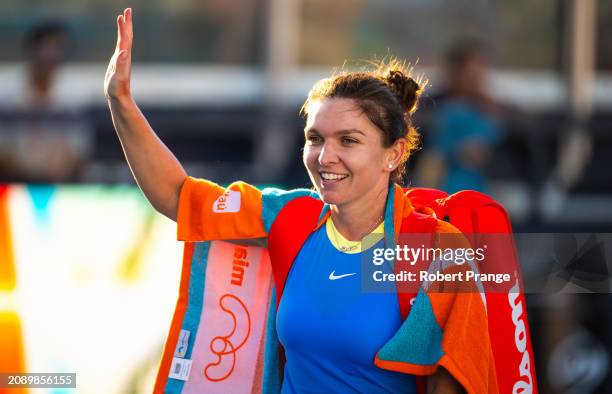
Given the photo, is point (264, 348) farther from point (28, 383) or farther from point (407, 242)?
point (28, 383)

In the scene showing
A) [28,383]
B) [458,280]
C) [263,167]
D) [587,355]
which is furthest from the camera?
[263,167]

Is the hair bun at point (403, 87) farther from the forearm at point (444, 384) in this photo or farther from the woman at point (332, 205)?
the forearm at point (444, 384)

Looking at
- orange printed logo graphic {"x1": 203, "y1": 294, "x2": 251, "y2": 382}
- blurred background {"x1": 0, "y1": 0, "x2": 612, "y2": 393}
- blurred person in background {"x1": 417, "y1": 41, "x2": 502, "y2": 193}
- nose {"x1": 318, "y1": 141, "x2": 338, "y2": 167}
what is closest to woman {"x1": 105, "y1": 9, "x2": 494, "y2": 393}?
nose {"x1": 318, "y1": 141, "x2": 338, "y2": 167}

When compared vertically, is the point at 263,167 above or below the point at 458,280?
above

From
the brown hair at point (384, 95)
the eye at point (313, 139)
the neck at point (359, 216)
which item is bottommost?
the neck at point (359, 216)

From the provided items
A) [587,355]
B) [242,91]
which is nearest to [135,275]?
[587,355]

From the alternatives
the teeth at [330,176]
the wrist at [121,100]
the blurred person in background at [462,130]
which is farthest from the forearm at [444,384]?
the blurred person in background at [462,130]

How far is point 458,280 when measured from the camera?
3.08 metres

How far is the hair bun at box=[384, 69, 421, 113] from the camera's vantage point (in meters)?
3.33

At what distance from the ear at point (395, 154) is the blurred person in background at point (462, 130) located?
310 centimetres

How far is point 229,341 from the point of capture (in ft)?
11.5

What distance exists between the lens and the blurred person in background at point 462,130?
6480 millimetres

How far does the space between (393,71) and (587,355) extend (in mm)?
3424

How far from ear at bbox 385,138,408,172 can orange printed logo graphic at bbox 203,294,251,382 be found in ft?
2.15
